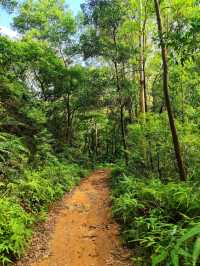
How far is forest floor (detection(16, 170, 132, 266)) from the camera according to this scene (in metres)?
6.73

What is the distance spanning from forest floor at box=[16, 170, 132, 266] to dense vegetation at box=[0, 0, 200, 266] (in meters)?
0.38

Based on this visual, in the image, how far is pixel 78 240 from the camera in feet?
25.9

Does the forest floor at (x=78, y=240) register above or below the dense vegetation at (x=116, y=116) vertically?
below

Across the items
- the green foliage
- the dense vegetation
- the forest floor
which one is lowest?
the forest floor

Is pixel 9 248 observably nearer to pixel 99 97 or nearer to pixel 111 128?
pixel 99 97

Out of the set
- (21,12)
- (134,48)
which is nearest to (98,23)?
(134,48)

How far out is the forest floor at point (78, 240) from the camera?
22.1 feet

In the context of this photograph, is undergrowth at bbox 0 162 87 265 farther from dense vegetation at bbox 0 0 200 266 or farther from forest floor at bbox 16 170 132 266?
forest floor at bbox 16 170 132 266

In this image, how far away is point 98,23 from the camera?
20172 mm

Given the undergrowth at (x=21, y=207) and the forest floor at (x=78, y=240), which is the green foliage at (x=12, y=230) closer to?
the undergrowth at (x=21, y=207)

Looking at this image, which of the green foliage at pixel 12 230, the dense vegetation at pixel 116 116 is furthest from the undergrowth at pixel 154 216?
the green foliage at pixel 12 230

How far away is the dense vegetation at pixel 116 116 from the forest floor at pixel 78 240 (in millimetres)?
377

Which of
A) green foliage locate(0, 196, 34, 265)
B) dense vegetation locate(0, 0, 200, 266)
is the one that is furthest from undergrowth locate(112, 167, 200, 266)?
green foliage locate(0, 196, 34, 265)

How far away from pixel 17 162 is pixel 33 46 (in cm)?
1274
